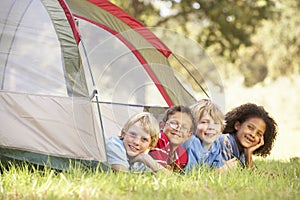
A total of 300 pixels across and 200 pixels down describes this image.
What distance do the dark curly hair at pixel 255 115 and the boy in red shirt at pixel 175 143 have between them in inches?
16.9

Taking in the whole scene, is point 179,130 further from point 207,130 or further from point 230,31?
point 230,31

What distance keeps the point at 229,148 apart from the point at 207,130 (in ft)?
0.81

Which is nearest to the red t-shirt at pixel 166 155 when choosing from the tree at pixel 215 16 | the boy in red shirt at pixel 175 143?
the boy in red shirt at pixel 175 143

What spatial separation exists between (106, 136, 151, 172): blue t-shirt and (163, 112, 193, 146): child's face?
0.32m

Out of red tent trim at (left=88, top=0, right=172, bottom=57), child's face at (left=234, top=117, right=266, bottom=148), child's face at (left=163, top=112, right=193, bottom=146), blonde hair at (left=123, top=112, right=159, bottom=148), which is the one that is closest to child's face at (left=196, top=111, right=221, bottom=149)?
child's face at (left=163, top=112, right=193, bottom=146)

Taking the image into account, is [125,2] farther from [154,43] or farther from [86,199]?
[86,199]

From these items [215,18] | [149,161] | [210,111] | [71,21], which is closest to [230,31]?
[215,18]

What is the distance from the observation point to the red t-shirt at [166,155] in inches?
138

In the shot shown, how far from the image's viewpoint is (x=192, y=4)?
10.2m

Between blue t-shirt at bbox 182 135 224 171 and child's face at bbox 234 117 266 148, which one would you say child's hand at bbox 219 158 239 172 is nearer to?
blue t-shirt at bbox 182 135 224 171

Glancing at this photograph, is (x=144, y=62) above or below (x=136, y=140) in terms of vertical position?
above

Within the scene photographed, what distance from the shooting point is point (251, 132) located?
379 centimetres

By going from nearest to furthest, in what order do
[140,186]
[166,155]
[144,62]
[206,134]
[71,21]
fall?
[140,186] < [71,21] < [166,155] < [206,134] < [144,62]

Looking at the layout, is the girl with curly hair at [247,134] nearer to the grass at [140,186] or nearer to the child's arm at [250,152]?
the child's arm at [250,152]
